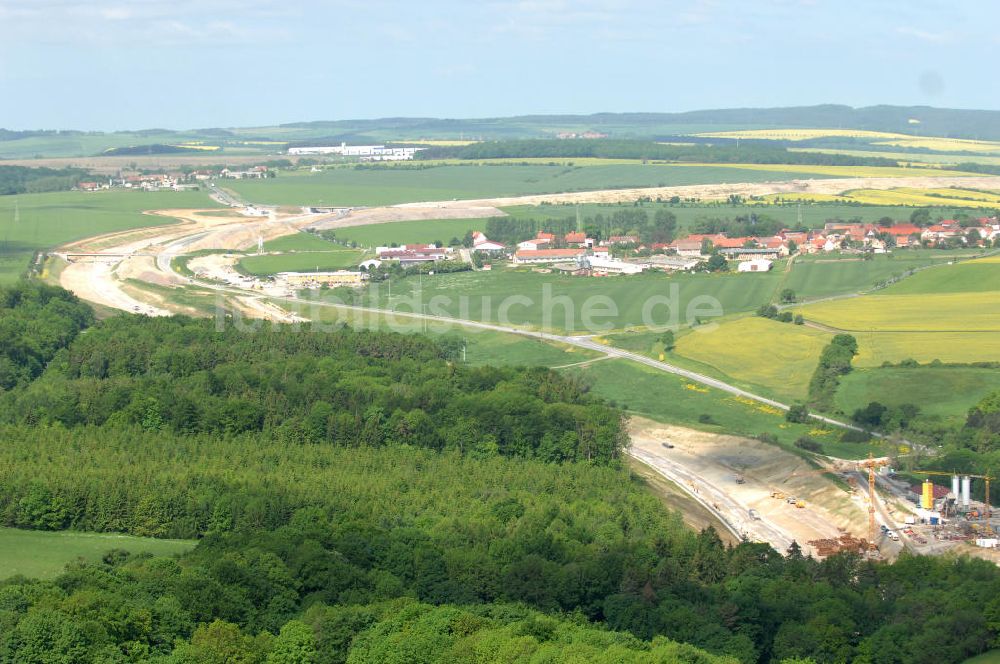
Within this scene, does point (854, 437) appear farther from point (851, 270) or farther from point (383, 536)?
point (851, 270)

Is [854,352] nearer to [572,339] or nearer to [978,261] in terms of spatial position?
[572,339]

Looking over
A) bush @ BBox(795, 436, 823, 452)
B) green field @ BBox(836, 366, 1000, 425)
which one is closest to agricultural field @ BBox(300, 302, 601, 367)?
green field @ BBox(836, 366, 1000, 425)

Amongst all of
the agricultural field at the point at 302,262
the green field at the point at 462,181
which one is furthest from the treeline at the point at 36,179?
the agricultural field at the point at 302,262

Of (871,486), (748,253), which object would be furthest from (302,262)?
(871,486)

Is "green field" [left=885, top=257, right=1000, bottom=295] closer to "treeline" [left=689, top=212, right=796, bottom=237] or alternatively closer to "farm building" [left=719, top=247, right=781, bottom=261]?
"farm building" [left=719, top=247, right=781, bottom=261]

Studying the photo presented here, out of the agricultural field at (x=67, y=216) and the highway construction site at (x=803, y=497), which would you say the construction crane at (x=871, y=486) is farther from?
the agricultural field at (x=67, y=216)

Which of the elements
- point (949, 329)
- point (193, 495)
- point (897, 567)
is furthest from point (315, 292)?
point (897, 567)

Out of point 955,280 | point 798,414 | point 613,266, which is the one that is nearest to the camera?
point 798,414
